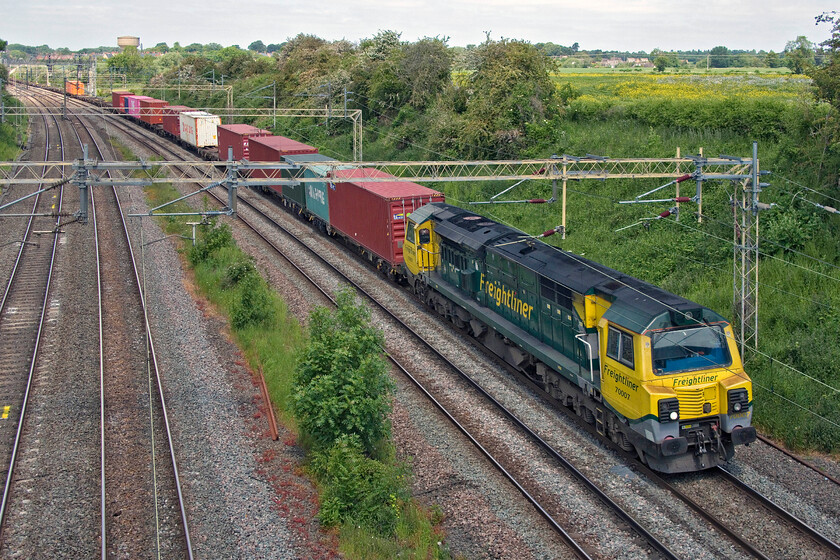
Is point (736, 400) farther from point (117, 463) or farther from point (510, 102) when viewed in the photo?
point (510, 102)

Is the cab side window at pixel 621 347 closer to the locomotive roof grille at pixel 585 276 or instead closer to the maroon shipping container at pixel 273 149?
the locomotive roof grille at pixel 585 276

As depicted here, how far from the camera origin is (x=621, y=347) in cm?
1527

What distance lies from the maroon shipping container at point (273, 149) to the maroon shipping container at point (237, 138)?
186 centimetres

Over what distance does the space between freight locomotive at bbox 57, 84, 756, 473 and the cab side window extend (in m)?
0.02

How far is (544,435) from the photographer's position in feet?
56.6

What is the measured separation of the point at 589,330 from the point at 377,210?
1423 centimetres

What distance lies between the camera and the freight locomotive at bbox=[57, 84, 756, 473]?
1472 cm

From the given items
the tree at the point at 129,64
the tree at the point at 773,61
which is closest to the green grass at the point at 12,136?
the tree at the point at 129,64

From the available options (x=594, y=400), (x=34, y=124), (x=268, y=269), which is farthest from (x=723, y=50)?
(x=594, y=400)

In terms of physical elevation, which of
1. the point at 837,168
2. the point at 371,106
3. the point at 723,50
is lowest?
the point at 837,168

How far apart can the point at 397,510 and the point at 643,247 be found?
1857 cm

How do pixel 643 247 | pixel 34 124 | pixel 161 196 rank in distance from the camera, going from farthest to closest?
1. pixel 34 124
2. pixel 161 196
3. pixel 643 247

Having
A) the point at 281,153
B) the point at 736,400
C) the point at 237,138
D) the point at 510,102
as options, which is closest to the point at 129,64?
the point at 237,138

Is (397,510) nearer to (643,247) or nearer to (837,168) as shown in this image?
(643,247)
